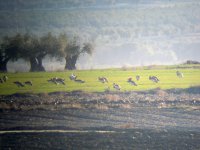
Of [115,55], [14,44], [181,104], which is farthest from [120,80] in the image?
[115,55]

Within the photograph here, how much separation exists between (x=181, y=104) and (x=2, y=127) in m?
7.82

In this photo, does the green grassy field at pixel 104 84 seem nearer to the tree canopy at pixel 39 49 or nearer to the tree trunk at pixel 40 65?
the tree trunk at pixel 40 65

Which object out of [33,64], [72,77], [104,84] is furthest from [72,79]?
[33,64]

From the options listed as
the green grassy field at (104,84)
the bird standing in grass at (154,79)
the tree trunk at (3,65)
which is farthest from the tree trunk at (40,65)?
the bird standing in grass at (154,79)

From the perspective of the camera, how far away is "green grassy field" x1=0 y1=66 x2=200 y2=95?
28.4 m

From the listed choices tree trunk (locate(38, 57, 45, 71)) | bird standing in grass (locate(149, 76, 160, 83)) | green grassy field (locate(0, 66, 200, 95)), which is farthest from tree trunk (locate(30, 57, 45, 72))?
bird standing in grass (locate(149, 76, 160, 83))

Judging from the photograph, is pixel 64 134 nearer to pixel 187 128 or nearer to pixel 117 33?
pixel 187 128

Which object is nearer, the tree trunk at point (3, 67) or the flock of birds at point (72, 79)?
the flock of birds at point (72, 79)

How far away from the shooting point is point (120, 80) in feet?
99.9

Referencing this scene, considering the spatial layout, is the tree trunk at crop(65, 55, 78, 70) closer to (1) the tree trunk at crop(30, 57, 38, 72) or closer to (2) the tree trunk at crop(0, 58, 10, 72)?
(1) the tree trunk at crop(30, 57, 38, 72)

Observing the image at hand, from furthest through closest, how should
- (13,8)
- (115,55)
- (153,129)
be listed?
(115,55) → (13,8) → (153,129)

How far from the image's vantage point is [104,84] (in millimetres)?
29203

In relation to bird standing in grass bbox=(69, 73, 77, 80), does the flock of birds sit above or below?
below

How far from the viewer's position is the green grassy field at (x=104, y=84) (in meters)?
28.4
